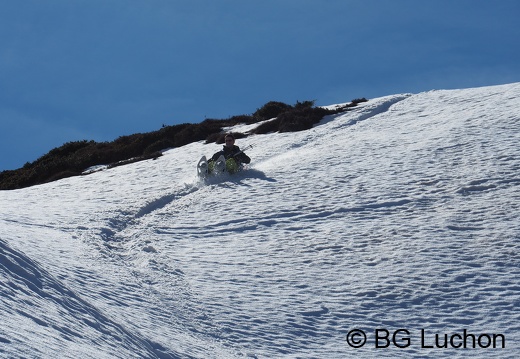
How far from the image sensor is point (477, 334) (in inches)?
421

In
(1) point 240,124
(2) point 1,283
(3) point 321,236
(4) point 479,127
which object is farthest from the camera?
(1) point 240,124

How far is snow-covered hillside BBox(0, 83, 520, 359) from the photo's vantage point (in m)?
10.1

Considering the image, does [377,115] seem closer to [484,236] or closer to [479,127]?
[479,127]

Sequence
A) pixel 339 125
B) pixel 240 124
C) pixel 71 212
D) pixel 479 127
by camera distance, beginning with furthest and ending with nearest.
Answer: pixel 240 124 → pixel 339 125 → pixel 479 127 → pixel 71 212

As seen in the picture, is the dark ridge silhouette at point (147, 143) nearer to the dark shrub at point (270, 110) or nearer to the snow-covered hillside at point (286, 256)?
the dark shrub at point (270, 110)

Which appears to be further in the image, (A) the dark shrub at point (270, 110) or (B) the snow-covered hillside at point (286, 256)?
(A) the dark shrub at point (270, 110)

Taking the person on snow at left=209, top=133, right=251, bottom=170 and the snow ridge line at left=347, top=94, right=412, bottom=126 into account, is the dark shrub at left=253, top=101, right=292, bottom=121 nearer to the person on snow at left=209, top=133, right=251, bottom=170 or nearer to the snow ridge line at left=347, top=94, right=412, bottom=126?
the snow ridge line at left=347, top=94, right=412, bottom=126

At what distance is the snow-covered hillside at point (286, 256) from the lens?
10.1 meters

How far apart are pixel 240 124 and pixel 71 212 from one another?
56.8 feet

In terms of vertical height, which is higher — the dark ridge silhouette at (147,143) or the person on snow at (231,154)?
the dark ridge silhouette at (147,143)

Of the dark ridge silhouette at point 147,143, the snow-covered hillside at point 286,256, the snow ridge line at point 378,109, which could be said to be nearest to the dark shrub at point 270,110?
the dark ridge silhouette at point 147,143

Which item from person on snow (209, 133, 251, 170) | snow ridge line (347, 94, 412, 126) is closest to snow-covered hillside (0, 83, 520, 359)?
person on snow (209, 133, 251, 170)

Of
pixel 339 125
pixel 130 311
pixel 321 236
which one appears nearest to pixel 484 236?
pixel 321 236

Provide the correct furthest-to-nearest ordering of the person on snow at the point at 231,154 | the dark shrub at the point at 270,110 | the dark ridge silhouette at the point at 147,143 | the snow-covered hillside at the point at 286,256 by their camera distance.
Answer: the dark shrub at the point at 270,110, the dark ridge silhouette at the point at 147,143, the person on snow at the point at 231,154, the snow-covered hillside at the point at 286,256
